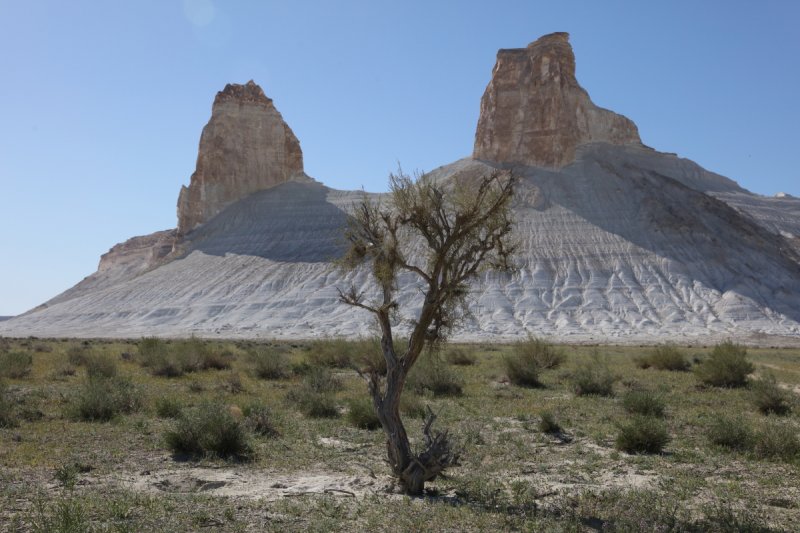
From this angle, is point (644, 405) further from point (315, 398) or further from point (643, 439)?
point (315, 398)

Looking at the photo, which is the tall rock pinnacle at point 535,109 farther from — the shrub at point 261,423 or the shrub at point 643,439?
the shrub at point 643,439

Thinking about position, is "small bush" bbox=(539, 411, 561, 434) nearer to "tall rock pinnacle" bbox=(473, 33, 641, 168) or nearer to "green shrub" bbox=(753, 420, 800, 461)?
"green shrub" bbox=(753, 420, 800, 461)

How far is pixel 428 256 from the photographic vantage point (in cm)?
955

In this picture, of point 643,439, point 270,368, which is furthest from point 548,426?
point 270,368

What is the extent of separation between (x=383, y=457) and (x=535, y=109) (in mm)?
71778

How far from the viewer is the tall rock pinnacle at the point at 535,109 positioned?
7469cm

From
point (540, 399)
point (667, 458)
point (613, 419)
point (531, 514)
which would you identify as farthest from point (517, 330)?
point (531, 514)

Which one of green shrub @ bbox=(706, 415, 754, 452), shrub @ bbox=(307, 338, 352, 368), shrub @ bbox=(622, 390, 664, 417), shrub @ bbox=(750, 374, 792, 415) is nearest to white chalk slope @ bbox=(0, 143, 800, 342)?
shrub @ bbox=(307, 338, 352, 368)

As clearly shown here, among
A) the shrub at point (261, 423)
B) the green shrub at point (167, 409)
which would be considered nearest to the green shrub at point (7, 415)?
the green shrub at point (167, 409)

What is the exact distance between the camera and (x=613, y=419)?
13508mm

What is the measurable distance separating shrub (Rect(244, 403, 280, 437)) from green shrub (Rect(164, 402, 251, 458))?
1309mm

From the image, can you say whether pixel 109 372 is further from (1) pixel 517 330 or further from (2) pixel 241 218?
(2) pixel 241 218

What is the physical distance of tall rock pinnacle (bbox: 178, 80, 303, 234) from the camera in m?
81.8

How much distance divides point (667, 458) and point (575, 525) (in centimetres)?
407
